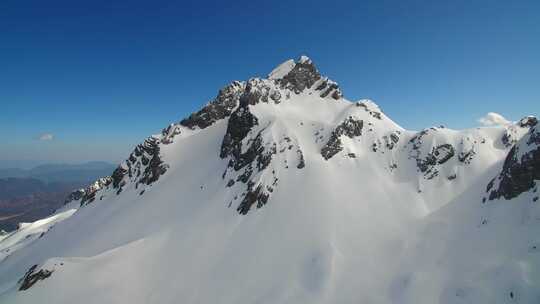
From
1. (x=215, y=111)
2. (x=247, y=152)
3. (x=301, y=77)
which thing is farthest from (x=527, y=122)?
(x=215, y=111)

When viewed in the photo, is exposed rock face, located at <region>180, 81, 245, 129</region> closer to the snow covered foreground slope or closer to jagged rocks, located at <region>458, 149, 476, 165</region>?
the snow covered foreground slope

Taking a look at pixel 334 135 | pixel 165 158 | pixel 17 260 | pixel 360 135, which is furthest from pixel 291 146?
pixel 17 260

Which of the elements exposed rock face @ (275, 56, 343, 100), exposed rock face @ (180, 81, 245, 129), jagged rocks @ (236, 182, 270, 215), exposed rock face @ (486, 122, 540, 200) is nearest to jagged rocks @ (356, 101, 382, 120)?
exposed rock face @ (275, 56, 343, 100)

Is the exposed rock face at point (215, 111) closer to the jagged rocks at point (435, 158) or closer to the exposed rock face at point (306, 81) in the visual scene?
the exposed rock face at point (306, 81)

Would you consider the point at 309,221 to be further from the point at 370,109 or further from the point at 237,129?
the point at 370,109

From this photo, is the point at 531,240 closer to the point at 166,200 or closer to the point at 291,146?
the point at 291,146

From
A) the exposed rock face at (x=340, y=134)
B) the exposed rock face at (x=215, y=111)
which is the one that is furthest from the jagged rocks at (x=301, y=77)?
the exposed rock face at (x=340, y=134)
